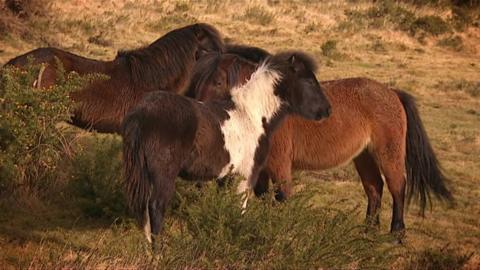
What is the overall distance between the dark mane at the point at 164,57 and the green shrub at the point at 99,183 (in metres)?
0.87

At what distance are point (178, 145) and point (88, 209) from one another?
218 centimetres

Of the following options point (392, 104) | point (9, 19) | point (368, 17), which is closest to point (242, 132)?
point (392, 104)

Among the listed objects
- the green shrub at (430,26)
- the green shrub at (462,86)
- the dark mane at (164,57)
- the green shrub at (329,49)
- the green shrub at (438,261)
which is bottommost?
the green shrub at (430,26)

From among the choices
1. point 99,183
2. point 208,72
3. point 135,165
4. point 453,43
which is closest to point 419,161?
point 208,72

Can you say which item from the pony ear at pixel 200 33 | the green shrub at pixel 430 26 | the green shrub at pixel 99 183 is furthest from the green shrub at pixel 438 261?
the green shrub at pixel 430 26

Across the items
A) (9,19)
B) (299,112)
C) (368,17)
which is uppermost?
(299,112)

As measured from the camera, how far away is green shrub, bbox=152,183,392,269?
5195mm

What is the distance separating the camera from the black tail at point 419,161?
8.20m

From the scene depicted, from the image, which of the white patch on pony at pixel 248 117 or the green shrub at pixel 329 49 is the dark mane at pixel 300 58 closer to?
the white patch on pony at pixel 248 117

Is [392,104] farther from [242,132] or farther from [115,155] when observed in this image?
[115,155]

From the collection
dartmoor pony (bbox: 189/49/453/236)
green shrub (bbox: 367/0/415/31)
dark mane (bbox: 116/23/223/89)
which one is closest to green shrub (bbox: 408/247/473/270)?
dartmoor pony (bbox: 189/49/453/236)

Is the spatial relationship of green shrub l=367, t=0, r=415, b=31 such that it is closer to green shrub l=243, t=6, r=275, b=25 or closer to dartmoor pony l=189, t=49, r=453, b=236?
green shrub l=243, t=6, r=275, b=25

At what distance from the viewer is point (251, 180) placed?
6.17 meters

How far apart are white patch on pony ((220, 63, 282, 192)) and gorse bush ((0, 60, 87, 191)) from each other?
1.52 metres
